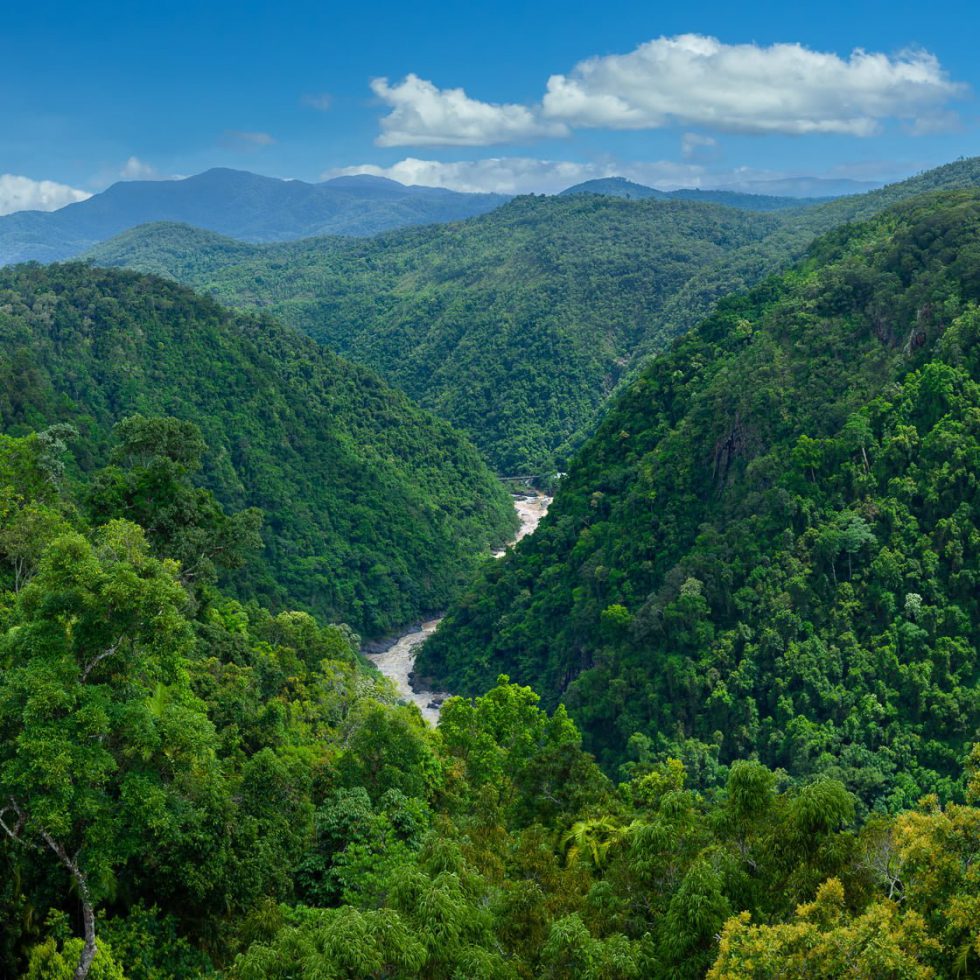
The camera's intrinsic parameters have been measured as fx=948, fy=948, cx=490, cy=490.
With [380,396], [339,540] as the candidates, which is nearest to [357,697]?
[339,540]

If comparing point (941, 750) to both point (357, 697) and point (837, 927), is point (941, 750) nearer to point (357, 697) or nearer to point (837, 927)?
point (357, 697)

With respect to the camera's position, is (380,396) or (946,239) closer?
(946,239)

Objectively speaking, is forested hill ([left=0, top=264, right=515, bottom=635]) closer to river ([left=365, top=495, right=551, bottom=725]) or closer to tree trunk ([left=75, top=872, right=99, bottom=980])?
river ([left=365, top=495, right=551, bottom=725])

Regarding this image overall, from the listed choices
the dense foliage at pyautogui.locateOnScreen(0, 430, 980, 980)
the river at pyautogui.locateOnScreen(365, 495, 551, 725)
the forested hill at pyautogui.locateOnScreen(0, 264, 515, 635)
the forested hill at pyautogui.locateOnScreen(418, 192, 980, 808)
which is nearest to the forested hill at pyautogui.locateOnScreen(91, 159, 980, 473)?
the forested hill at pyautogui.locateOnScreen(0, 264, 515, 635)

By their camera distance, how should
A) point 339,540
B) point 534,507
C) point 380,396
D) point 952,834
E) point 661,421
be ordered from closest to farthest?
point 952,834 < point 661,421 < point 339,540 < point 380,396 < point 534,507

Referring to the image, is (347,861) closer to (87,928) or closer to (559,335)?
(87,928)

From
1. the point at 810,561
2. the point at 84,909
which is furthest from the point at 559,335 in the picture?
the point at 84,909
